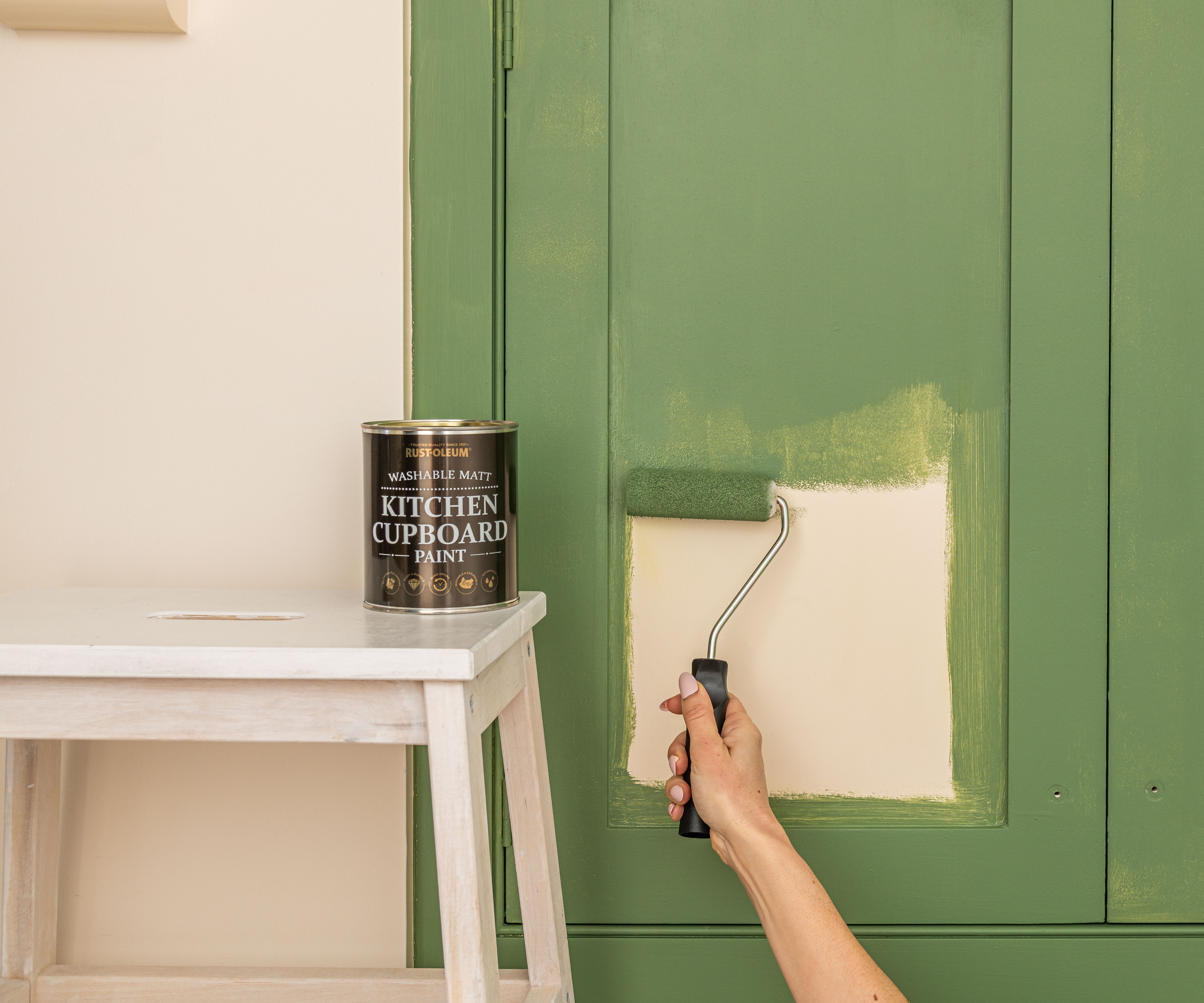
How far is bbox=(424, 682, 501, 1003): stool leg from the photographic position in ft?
2.06

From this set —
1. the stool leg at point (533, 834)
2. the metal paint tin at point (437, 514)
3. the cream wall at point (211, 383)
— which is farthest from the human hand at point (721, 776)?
the cream wall at point (211, 383)

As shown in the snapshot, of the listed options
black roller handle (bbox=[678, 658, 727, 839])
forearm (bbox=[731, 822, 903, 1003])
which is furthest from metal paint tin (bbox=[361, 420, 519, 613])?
forearm (bbox=[731, 822, 903, 1003])

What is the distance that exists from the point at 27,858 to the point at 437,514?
1.94 feet

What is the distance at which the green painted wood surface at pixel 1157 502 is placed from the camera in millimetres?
994

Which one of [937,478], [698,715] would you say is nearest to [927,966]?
[698,715]

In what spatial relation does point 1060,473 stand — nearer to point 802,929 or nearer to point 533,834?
point 802,929

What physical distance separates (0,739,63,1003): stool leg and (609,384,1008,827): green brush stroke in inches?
23.8

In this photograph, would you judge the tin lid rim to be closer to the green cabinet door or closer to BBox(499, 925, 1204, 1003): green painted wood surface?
the green cabinet door

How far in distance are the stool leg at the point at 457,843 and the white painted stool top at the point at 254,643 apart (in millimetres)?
30

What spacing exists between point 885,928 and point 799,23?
3.32 feet

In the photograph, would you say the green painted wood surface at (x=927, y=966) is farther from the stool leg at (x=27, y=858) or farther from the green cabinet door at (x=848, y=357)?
the stool leg at (x=27, y=858)

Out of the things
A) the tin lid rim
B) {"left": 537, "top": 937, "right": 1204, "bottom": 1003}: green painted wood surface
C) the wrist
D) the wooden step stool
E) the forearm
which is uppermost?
the tin lid rim

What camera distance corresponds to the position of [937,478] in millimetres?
1006

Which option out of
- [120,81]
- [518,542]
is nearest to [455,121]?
[120,81]
